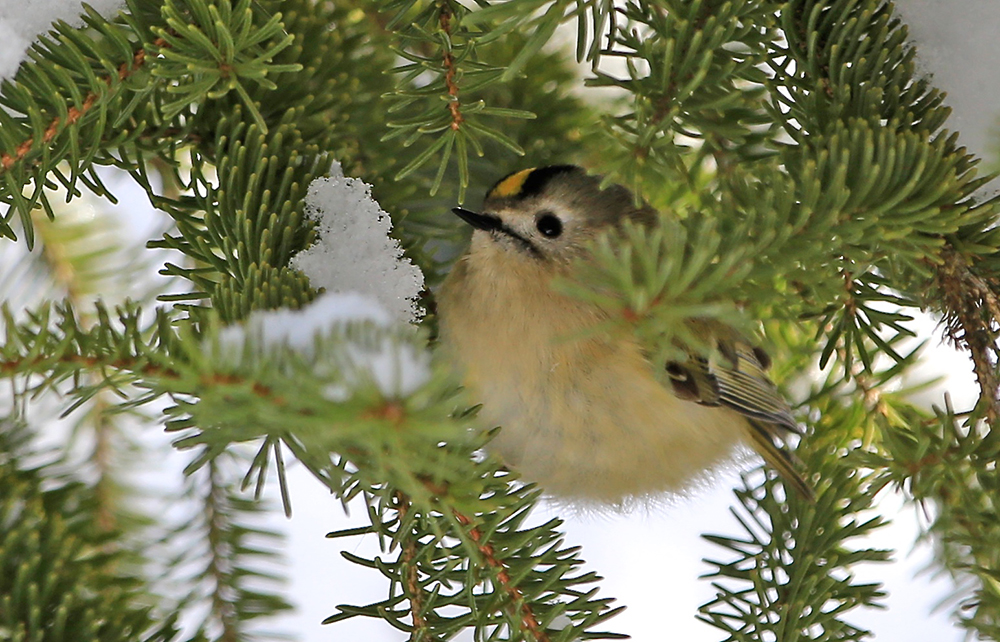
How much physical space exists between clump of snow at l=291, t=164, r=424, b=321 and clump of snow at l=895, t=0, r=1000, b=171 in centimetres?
61

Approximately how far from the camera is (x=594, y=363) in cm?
120

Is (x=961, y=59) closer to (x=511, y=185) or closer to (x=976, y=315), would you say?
(x=976, y=315)

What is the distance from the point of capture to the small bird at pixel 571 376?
3.95ft

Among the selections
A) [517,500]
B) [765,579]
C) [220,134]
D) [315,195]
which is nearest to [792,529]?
[765,579]

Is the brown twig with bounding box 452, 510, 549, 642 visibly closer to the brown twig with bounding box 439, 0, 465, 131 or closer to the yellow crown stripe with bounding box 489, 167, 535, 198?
the brown twig with bounding box 439, 0, 465, 131

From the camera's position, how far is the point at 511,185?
4.56 feet

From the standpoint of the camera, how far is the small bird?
1.21 meters

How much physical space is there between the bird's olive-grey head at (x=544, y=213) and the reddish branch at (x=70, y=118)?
21.5 inches

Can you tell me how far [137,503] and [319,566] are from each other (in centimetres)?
65

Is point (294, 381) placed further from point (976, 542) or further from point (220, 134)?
point (976, 542)

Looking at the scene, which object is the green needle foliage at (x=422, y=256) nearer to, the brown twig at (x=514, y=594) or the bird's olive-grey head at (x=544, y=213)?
the brown twig at (x=514, y=594)

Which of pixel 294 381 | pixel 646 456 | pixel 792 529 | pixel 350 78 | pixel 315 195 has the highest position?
pixel 350 78

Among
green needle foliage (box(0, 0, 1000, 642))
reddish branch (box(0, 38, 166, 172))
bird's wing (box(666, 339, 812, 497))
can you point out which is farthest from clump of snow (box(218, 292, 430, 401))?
bird's wing (box(666, 339, 812, 497))

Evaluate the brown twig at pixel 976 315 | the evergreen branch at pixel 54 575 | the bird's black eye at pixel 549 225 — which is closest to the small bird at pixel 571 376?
the bird's black eye at pixel 549 225
